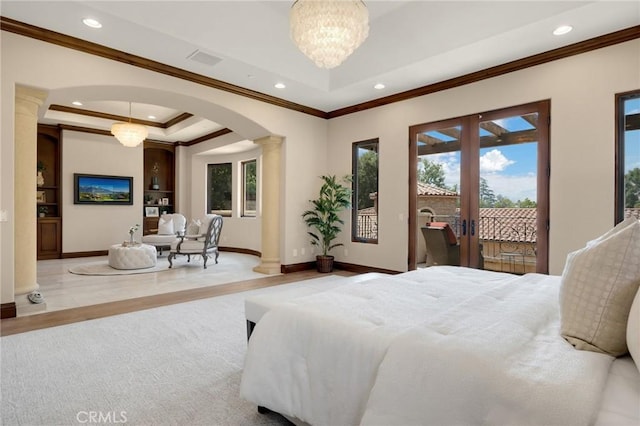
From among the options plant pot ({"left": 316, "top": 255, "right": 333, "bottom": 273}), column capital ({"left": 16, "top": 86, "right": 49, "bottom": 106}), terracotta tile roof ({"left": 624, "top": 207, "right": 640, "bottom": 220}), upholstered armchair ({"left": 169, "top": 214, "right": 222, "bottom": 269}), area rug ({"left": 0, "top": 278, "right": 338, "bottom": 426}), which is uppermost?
column capital ({"left": 16, "top": 86, "right": 49, "bottom": 106})

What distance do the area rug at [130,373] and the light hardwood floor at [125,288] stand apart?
0.37 m

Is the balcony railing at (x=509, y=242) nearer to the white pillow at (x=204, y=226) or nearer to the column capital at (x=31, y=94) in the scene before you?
the white pillow at (x=204, y=226)

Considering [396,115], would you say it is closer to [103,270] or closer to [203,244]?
[203,244]

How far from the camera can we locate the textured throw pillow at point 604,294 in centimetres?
117

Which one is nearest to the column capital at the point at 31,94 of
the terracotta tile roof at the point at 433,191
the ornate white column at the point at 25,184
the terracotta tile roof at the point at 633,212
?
the ornate white column at the point at 25,184

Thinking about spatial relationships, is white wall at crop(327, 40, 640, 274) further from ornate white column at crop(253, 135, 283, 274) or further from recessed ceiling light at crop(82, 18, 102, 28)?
recessed ceiling light at crop(82, 18, 102, 28)

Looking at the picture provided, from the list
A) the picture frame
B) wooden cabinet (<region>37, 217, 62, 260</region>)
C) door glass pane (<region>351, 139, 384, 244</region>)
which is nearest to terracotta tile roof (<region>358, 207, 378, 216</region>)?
door glass pane (<region>351, 139, 384, 244</region>)

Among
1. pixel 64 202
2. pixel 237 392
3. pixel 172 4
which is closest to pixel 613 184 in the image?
pixel 237 392

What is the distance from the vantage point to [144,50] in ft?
13.2

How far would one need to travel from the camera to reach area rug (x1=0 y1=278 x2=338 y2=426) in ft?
6.05

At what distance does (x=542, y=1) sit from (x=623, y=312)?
3446 mm

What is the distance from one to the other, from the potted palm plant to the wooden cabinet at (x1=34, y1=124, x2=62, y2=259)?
588 cm

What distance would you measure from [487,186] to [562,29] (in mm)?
1930

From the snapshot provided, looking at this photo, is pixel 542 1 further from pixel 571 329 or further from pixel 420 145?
pixel 571 329
